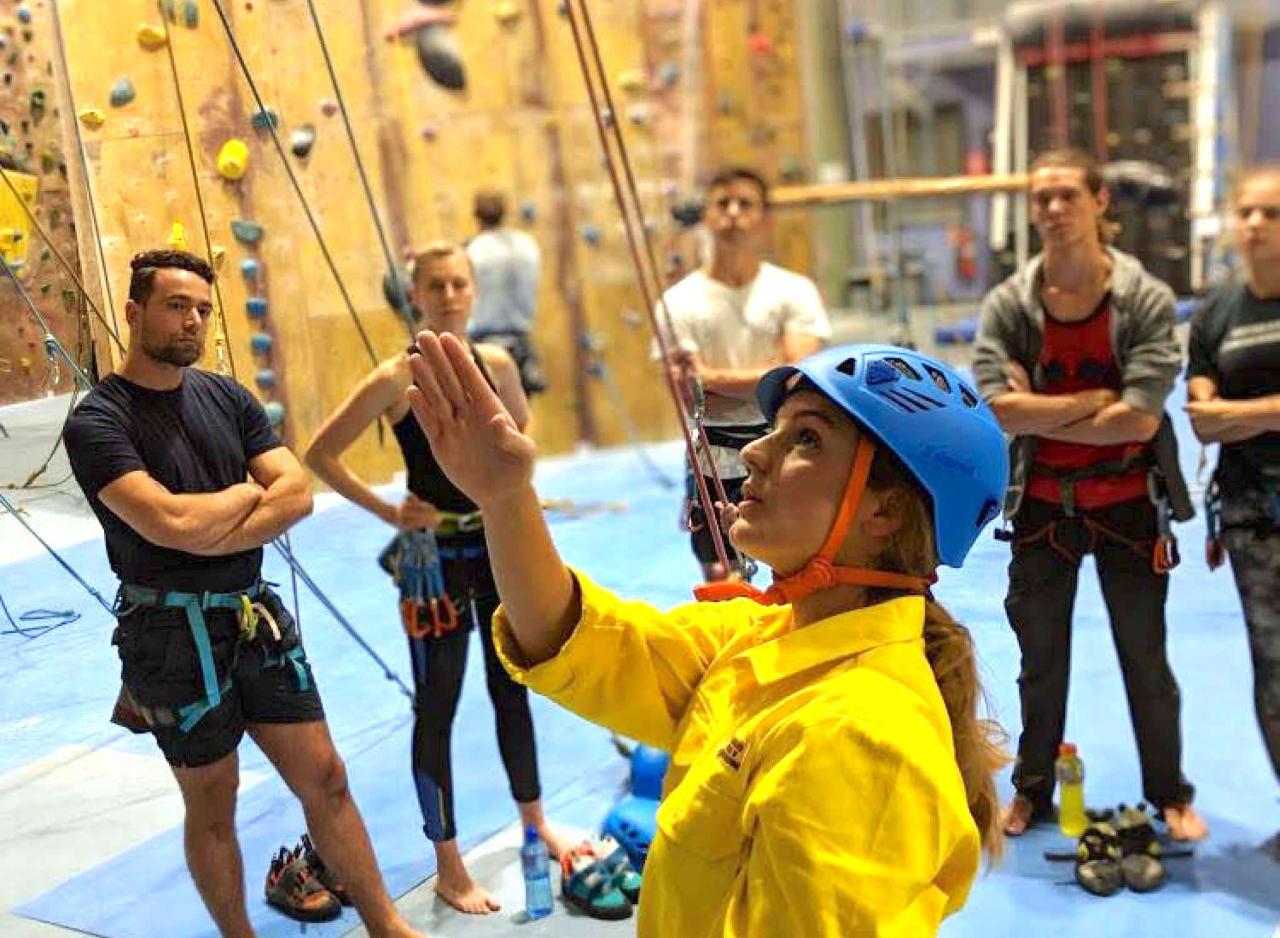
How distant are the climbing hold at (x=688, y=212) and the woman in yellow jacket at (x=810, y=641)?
5.66 m

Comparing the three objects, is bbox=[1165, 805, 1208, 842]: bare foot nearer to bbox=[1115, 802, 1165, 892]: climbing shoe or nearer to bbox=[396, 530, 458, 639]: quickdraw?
bbox=[1115, 802, 1165, 892]: climbing shoe

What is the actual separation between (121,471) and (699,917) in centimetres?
110

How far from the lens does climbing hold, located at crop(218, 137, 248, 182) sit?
2.09 m

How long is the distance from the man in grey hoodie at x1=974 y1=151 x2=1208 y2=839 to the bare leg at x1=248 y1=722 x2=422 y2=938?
123 cm

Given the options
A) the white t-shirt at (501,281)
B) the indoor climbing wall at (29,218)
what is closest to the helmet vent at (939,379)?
the indoor climbing wall at (29,218)

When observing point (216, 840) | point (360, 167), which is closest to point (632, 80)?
point (360, 167)

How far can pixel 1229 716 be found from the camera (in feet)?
10.9

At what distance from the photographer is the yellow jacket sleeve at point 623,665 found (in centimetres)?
132

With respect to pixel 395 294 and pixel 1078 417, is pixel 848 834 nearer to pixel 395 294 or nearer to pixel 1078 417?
pixel 1078 417

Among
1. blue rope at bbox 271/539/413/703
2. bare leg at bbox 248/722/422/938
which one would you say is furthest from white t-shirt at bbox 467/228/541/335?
bare leg at bbox 248/722/422/938

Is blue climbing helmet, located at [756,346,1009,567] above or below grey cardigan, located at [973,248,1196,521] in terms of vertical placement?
above

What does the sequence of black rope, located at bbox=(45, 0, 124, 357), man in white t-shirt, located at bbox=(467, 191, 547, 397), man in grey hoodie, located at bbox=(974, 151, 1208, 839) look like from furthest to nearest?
man in white t-shirt, located at bbox=(467, 191, 547, 397)
man in grey hoodie, located at bbox=(974, 151, 1208, 839)
black rope, located at bbox=(45, 0, 124, 357)

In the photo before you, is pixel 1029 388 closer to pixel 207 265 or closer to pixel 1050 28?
pixel 207 265

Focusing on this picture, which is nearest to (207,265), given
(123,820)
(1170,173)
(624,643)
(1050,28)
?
(624,643)
